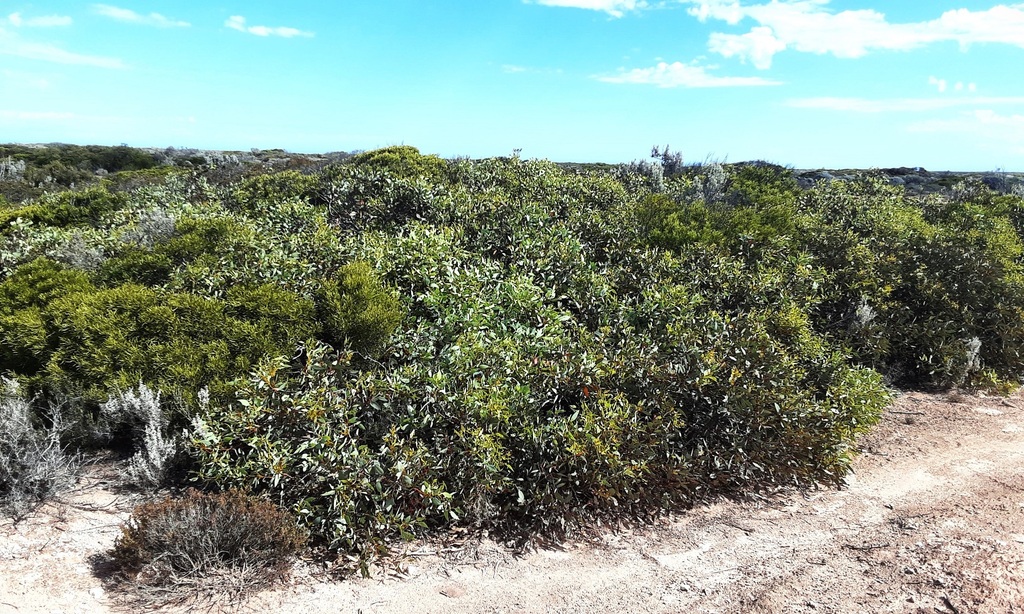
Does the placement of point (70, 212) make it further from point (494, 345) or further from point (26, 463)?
point (494, 345)

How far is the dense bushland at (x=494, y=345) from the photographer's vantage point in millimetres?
4738

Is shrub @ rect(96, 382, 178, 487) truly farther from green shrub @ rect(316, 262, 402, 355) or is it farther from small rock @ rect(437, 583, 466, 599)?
small rock @ rect(437, 583, 466, 599)

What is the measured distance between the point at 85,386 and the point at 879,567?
21.6 feet

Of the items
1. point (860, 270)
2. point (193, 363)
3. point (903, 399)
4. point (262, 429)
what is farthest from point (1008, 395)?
point (193, 363)

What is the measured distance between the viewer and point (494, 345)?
18.6 ft

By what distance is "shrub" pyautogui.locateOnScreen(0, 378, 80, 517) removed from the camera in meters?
4.43

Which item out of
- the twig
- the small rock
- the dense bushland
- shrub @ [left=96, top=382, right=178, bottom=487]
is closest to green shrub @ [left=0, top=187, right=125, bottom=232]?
the dense bushland

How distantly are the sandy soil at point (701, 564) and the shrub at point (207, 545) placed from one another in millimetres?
200

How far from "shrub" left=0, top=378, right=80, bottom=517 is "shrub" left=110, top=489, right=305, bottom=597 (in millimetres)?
977

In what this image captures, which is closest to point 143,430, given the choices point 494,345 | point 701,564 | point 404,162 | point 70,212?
point 494,345

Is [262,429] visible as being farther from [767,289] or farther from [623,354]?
[767,289]


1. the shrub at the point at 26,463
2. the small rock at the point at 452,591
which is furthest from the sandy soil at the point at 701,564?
the shrub at the point at 26,463

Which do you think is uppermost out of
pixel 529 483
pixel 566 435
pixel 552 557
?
pixel 566 435

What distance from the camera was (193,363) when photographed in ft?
17.0
